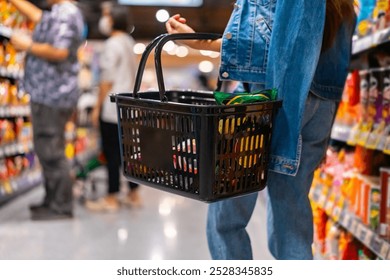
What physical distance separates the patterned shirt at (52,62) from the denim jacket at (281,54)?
207 cm

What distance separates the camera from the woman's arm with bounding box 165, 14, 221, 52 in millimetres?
1400

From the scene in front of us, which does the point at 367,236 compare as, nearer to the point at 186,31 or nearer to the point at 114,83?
the point at 186,31

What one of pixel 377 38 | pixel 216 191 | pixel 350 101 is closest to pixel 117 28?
pixel 350 101

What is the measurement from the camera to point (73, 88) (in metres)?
3.40

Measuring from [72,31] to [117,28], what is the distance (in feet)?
1.95

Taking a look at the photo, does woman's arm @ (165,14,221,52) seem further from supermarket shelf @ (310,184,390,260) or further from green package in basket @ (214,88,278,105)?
supermarket shelf @ (310,184,390,260)

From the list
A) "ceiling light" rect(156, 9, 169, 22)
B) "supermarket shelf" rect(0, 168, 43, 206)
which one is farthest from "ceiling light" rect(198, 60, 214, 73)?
"supermarket shelf" rect(0, 168, 43, 206)

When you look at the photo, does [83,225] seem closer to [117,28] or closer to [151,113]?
[117,28]

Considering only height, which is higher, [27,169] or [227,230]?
[227,230]

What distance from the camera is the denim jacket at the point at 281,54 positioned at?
130cm

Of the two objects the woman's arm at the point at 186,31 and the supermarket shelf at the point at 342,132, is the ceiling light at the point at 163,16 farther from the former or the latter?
the supermarket shelf at the point at 342,132

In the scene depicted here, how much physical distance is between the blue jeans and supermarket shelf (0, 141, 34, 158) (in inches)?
106

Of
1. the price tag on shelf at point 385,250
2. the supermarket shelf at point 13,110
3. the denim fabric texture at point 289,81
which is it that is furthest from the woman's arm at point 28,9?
the price tag on shelf at point 385,250
